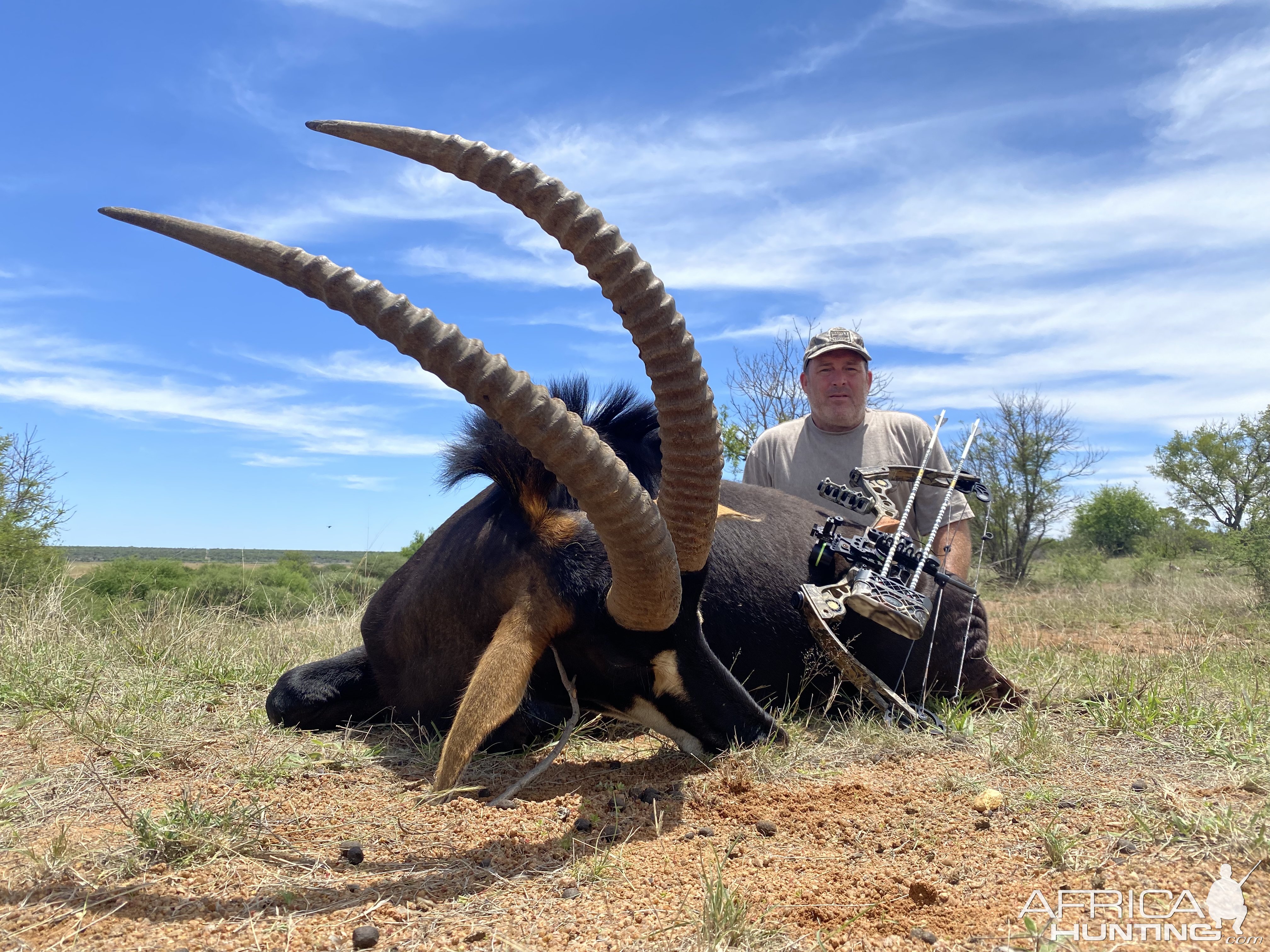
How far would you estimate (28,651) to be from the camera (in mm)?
5418

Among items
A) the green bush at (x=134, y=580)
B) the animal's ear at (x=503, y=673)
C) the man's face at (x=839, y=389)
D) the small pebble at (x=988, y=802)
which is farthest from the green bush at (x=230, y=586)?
the small pebble at (x=988, y=802)

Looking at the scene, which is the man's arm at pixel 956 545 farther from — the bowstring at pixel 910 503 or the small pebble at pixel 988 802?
the small pebble at pixel 988 802

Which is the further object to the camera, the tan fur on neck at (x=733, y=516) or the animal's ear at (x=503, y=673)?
the tan fur on neck at (x=733, y=516)

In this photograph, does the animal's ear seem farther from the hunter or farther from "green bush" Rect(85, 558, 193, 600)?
"green bush" Rect(85, 558, 193, 600)

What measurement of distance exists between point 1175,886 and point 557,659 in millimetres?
2113

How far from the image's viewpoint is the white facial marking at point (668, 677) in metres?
3.28

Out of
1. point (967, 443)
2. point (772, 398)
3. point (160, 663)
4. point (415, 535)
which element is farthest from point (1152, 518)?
point (160, 663)

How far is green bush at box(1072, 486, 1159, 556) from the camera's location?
109 feet

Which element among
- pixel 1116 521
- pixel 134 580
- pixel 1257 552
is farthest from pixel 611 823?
pixel 1116 521

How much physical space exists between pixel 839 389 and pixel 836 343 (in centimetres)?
34

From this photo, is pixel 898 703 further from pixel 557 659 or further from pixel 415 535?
pixel 415 535

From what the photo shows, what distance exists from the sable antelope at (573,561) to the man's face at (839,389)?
1.59m

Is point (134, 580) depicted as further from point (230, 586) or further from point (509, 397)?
point (509, 397)

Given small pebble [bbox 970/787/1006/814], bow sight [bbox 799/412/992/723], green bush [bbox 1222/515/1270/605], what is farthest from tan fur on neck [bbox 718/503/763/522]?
green bush [bbox 1222/515/1270/605]
